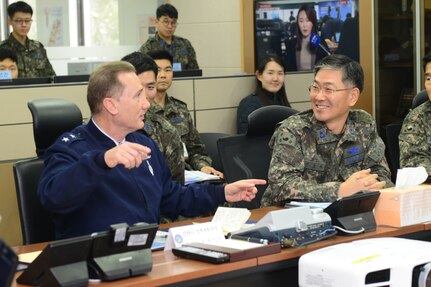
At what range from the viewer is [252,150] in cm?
403

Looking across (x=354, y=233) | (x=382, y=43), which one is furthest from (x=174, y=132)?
(x=382, y=43)

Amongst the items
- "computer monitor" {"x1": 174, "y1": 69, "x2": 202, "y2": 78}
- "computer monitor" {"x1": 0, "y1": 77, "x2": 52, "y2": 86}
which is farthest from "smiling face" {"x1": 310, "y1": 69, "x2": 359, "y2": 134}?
"computer monitor" {"x1": 174, "y1": 69, "x2": 202, "y2": 78}

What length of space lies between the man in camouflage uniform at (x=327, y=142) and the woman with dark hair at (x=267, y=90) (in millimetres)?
2383

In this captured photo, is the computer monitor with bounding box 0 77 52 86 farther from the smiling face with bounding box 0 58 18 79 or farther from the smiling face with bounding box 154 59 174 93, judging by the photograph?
the smiling face with bounding box 0 58 18 79

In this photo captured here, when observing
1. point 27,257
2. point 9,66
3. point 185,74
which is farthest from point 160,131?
point 9,66

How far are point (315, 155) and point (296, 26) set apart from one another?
4.41m

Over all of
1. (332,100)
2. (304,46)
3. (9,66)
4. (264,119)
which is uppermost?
(304,46)

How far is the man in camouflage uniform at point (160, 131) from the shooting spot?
404cm

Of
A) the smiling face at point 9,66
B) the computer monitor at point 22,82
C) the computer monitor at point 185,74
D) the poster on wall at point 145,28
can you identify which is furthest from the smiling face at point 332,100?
the poster on wall at point 145,28

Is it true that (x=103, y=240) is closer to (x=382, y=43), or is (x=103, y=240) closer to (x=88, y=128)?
(x=88, y=128)

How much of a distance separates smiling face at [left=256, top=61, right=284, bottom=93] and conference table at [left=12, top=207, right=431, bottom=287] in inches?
138

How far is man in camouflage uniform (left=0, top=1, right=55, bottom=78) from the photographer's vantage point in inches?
298

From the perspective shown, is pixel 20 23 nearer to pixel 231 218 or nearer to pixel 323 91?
pixel 323 91

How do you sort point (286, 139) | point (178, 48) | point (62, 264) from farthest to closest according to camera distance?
1. point (178, 48)
2. point (286, 139)
3. point (62, 264)
